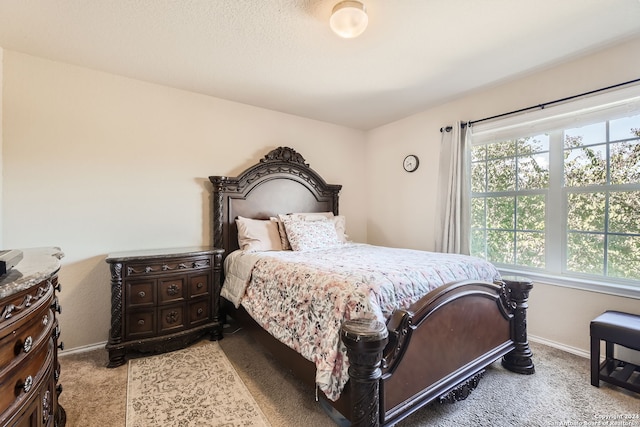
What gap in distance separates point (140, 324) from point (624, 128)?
419 centimetres

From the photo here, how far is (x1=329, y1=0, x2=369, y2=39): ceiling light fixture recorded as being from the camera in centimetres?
169

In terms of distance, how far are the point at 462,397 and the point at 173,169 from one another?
3080 mm

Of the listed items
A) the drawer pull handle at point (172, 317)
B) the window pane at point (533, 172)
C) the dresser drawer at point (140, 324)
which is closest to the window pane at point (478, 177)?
the window pane at point (533, 172)

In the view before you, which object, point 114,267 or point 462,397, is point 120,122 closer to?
point 114,267

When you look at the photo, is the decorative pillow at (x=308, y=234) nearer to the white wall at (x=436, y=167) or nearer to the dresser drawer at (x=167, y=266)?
the dresser drawer at (x=167, y=266)

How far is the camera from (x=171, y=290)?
2436 mm

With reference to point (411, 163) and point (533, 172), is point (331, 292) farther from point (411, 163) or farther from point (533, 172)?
point (411, 163)

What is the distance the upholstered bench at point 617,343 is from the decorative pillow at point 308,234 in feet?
7.22

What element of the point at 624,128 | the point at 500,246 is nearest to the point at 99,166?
the point at 500,246

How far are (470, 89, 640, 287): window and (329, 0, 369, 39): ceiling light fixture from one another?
6.41ft

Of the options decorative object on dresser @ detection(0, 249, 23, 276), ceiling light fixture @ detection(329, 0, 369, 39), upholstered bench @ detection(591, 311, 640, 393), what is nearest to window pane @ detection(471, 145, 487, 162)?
upholstered bench @ detection(591, 311, 640, 393)

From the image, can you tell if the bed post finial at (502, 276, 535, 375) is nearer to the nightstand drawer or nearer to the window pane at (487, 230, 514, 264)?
the window pane at (487, 230, 514, 264)

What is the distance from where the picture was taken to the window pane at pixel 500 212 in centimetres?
291

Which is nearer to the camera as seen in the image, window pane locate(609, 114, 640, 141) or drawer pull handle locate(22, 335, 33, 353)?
drawer pull handle locate(22, 335, 33, 353)
